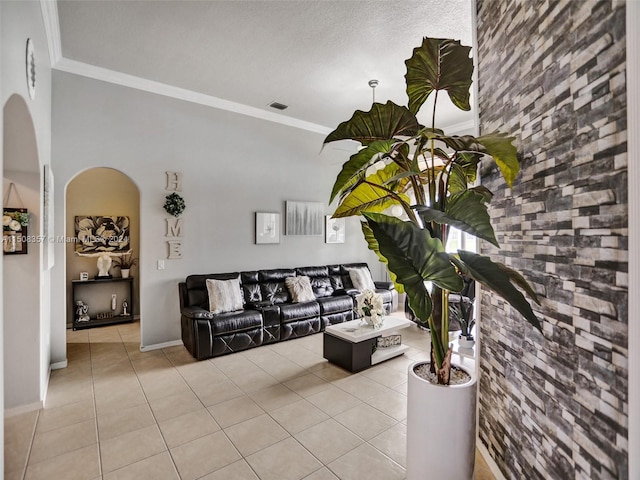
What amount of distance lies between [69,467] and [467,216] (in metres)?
2.79

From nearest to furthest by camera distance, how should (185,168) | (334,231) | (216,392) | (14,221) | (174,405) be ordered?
(14,221) → (174,405) → (216,392) → (185,168) → (334,231)

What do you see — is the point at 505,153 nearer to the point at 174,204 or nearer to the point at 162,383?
the point at 162,383

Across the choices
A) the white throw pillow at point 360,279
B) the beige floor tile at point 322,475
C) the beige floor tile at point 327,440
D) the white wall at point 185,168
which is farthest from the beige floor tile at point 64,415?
the white throw pillow at point 360,279

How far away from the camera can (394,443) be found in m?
2.35

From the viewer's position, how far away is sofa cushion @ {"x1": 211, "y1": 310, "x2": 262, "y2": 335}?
13.1ft

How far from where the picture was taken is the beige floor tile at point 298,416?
2.57 metres

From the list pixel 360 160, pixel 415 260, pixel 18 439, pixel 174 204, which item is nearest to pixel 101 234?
pixel 174 204

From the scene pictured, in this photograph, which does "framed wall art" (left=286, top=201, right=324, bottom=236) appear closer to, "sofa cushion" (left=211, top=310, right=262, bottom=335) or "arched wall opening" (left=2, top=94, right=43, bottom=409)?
"sofa cushion" (left=211, top=310, right=262, bottom=335)

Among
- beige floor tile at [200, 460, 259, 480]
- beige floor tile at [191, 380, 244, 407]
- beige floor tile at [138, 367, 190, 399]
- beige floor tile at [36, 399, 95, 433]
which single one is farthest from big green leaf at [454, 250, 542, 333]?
beige floor tile at [36, 399, 95, 433]

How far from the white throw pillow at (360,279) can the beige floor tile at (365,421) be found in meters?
3.08

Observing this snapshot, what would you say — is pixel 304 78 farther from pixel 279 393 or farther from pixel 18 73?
pixel 279 393

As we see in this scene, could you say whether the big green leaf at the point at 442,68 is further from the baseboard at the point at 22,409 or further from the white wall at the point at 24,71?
the baseboard at the point at 22,409

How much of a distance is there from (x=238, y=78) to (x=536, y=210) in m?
3.82

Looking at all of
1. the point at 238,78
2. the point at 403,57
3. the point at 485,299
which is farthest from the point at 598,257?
the point at 238,78
